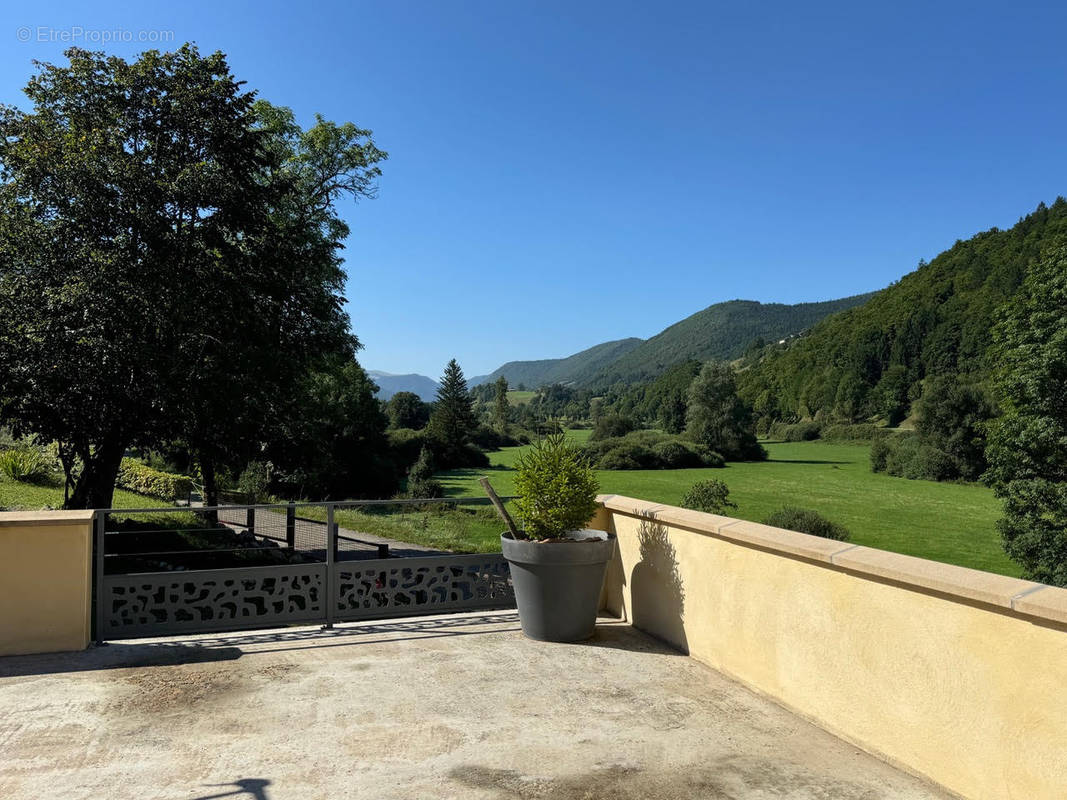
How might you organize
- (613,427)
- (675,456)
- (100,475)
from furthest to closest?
1. (613,427)
2. (675,456)
3. (100,475)

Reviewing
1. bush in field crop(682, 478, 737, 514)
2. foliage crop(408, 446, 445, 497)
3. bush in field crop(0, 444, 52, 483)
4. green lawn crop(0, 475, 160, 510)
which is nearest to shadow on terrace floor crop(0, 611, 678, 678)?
green lawn crop(0, 475, 160, 510)

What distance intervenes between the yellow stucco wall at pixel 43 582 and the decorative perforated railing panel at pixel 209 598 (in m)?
0.31

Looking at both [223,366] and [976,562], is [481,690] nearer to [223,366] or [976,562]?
[223,366]

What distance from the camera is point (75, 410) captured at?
11695 millimetres

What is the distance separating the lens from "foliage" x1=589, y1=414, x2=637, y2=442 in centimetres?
8262

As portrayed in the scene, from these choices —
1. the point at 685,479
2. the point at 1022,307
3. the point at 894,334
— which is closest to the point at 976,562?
the point at 1022,307

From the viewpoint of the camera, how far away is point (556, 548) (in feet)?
16.2

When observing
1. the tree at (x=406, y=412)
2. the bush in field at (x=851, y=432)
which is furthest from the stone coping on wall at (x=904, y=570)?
the bush in field at (x=851, y=432)

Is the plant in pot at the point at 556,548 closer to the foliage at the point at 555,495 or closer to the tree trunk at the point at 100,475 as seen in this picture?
the foliage at the point at 555,495

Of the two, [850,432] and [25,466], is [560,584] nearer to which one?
[25,466]

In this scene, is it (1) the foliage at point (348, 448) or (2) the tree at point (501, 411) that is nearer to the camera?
(1) the foliage at point (348, 448)

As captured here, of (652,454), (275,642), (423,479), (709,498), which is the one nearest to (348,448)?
(423,479)

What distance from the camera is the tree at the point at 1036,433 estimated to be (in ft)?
64.3

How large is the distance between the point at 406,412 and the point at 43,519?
74.3m
